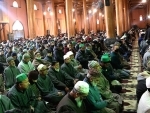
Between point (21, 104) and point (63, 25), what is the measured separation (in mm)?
32494

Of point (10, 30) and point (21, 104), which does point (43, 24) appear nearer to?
point (10, 30)

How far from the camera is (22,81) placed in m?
4.32

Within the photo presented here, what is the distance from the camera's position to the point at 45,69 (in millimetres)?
5457

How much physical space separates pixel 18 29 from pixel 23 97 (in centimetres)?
2077

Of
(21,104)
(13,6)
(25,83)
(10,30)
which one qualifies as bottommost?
(21,104)

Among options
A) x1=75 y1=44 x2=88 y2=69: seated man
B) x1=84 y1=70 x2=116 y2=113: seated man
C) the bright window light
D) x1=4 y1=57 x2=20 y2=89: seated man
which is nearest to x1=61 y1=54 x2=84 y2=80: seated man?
x1=4 y1=57 x2=20 y2=89: seated man

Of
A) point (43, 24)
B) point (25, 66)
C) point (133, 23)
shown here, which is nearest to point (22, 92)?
point (25, 66)

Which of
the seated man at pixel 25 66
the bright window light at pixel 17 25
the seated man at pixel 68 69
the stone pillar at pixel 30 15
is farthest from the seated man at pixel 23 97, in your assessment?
the bright window light at pixel 17 25

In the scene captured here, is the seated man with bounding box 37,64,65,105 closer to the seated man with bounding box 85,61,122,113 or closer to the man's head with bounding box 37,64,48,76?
the man's head with bounding box 37,64,48,76

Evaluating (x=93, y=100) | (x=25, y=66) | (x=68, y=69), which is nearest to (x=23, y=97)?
→ (x=93, y=100)

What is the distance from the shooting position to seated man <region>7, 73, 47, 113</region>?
4.35 m

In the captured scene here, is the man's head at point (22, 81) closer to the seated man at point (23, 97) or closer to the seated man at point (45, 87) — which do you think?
the seated man at point (23, 97)

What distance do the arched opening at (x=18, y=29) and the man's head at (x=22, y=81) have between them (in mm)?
19831

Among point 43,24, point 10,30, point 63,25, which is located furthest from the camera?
point 63,25
